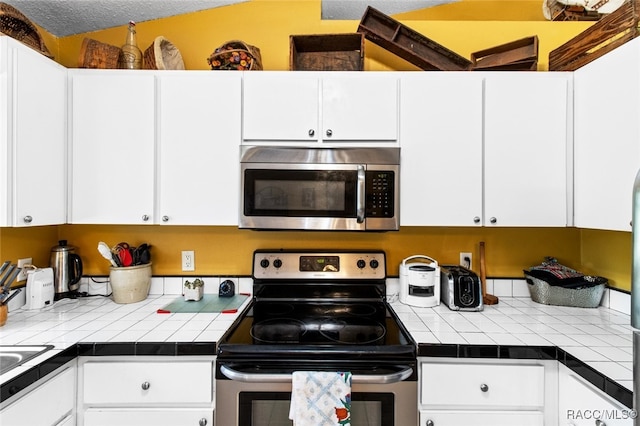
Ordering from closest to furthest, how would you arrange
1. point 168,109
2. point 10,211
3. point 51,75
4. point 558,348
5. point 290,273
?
1. point 558,348
2. point 10,211
3. point 51,75
4. point 168,109
5. point 290,273

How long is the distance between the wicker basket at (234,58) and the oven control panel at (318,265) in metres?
1.02

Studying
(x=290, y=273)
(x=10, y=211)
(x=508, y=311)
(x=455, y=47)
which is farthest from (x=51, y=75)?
(x=508, y=311)

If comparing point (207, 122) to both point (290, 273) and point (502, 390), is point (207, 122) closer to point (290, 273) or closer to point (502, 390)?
point (290, 273)

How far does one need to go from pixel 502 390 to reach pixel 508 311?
51cm

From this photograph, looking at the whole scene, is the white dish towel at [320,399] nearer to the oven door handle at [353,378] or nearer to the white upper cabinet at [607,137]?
the oven door handle at [353,378]

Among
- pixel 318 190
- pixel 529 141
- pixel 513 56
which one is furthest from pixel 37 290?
pixel 513 56

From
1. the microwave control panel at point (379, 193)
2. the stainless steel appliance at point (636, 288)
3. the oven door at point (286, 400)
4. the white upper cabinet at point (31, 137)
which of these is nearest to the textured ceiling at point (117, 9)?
the white upper cabinet at point (31, 137)

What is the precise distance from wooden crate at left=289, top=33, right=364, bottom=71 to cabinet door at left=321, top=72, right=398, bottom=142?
0.18 m

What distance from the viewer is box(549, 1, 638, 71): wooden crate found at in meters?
1.35

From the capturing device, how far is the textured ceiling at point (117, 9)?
172 centimetres

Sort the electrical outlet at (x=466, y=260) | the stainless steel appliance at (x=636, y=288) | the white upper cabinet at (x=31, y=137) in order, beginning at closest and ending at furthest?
the stainless steel appliance at (x=636, y=288), the white upper cabinet at (x=31, y=137), the electrical outlet at (x=466, y=260)

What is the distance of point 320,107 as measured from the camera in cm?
163

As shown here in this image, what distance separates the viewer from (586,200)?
1.55 m

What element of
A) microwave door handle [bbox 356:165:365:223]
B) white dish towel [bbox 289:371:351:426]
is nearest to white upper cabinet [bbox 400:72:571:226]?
microwave door handle [bbox 356:165:365:223]
